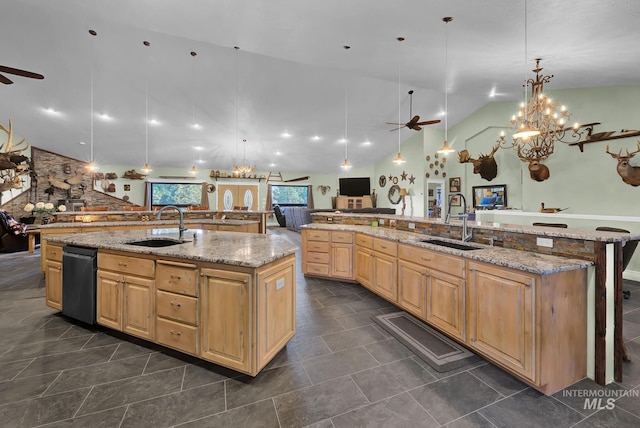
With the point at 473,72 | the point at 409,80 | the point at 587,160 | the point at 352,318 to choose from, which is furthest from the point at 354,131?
the point at 352,318

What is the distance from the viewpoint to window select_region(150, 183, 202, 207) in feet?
35.1

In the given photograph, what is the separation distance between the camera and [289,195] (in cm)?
1260

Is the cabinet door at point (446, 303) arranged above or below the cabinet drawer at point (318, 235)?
below

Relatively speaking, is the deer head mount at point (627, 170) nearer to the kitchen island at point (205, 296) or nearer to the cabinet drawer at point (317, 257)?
the cabinet drawer at point (317, 257)

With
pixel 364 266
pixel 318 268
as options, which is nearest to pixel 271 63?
pixel 318 268

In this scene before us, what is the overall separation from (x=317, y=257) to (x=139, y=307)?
246cm

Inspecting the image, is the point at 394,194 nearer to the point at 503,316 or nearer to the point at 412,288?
the point at 412,288

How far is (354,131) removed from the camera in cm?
868

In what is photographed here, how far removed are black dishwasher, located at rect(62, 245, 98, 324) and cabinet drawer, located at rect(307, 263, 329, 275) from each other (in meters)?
2.63

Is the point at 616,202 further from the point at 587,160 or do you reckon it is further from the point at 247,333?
the point at 247,333

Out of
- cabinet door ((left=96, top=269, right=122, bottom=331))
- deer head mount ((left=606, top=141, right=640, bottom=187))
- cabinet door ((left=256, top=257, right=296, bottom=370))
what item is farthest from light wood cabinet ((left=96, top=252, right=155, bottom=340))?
deer head mount ((left=606, top=141, right=640, bottom=187))

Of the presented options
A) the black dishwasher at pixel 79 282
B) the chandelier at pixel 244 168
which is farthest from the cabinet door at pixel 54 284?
the chandelier at pixel 244 168

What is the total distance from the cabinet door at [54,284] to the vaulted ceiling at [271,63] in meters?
2.94

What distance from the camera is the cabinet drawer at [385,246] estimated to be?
3119 millimetres
